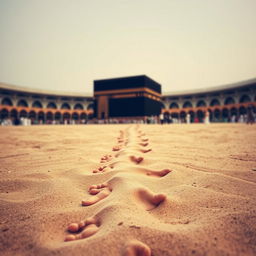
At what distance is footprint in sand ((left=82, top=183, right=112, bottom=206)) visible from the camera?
3.21 ft

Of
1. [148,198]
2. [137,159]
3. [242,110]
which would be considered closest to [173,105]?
[242,110]

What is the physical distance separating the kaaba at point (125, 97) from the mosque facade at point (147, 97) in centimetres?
17

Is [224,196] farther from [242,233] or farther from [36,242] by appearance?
[36,242]

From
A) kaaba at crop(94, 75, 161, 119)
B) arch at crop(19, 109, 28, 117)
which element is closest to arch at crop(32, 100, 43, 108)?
A: arch at crop(19, 109, 28, 117)

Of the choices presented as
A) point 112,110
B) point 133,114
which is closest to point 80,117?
point 112,110

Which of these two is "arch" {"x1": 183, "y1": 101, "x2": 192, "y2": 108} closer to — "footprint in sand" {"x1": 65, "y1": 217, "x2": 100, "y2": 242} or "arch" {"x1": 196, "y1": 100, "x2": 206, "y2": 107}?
"arch" {"x1": 196, "y1": 100, "x2": 206, "y2": 107}

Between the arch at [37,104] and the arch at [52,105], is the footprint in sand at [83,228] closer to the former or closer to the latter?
the arch at [37,104]

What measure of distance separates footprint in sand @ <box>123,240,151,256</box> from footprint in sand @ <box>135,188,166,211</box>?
11.5 inches

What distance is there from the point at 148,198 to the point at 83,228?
12.2 inches

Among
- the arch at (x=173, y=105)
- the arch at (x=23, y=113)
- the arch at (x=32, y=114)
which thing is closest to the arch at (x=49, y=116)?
the arch at (x=32, y=114)

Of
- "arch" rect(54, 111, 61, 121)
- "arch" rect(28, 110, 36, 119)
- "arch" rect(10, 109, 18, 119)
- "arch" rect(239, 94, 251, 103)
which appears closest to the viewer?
"arch" rect(239, 94, 251, 103)

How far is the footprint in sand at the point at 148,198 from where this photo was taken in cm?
91

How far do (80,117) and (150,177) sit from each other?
34.2m

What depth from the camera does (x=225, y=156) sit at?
6.20ft
